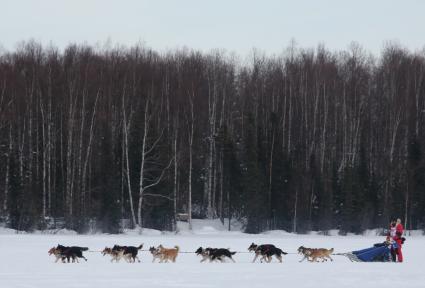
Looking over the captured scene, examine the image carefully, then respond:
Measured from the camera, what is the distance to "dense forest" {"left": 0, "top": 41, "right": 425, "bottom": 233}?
4431cm

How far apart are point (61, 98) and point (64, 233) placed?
31.4ft

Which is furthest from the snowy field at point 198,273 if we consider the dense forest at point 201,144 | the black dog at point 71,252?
the dense forest at point 201,144

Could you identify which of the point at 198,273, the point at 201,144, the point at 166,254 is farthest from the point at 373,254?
the point at 201,144

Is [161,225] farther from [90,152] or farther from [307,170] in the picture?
[307,170]

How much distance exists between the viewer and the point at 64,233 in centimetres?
4081

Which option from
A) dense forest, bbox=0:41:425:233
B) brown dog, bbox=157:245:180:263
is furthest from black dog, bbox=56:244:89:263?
dense forest, bbox=0:41:425:233

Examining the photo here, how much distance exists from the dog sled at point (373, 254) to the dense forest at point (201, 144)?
22.2 metres

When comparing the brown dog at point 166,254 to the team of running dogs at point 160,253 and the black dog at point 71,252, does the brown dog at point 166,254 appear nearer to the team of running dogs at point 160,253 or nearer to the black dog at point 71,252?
the team of running dogs at point 160,253

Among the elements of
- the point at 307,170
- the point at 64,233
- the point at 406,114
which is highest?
the point at 406,114

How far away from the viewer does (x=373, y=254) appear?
22.6 metres

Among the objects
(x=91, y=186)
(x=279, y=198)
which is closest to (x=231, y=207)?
(x=279, y=198)

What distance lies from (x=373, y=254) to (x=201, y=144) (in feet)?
97.7

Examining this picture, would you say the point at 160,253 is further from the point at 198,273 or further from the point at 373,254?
the point at 373,254

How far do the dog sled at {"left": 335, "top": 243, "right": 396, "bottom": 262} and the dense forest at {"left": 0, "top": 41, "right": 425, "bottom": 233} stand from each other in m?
22.2
